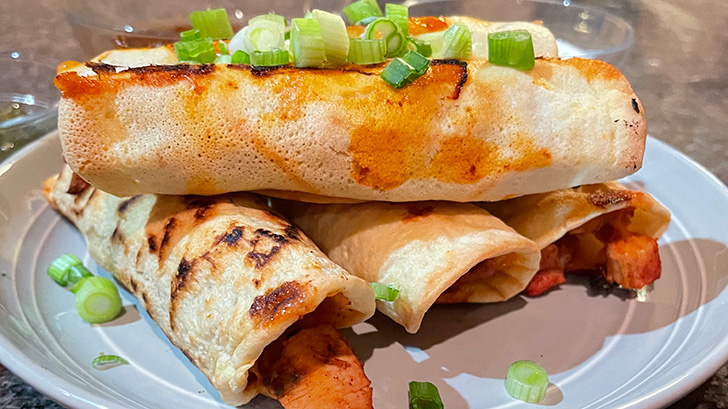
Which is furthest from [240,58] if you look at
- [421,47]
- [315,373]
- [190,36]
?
[315,373]

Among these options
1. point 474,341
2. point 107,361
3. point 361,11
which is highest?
point 361,11

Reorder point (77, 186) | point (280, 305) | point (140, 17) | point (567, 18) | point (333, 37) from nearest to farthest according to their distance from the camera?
point (280, 305), point (333, 37), point (77, 186), point (567, 18), point (140, 17)

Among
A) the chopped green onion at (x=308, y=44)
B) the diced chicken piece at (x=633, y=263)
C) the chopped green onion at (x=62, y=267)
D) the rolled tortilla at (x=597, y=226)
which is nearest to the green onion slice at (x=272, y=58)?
the chopped green onion at (x=308, y=44)

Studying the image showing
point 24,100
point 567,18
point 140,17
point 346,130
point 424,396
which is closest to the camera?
→ point 424,396

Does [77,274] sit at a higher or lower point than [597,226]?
higher

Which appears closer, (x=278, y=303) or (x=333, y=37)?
(x=278, y=303)

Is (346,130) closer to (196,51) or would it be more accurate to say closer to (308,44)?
(308,44)

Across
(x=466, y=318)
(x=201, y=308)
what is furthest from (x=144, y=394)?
(x=466, y=318)
